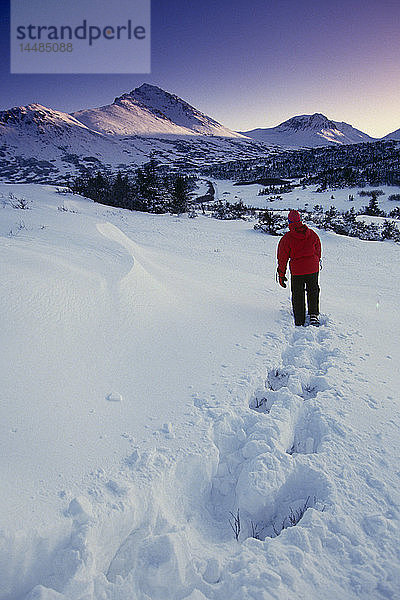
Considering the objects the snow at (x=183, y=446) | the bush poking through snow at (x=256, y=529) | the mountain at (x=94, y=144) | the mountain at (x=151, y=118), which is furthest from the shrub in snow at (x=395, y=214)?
the mountain at (x=151, y=118)

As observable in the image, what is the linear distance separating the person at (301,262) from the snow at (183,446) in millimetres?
274

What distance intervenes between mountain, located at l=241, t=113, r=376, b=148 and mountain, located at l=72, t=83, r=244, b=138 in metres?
15.9

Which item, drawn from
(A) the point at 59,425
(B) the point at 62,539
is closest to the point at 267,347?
(A) the point at 59,425

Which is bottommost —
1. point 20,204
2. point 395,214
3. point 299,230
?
point 299,230

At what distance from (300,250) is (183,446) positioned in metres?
3.29

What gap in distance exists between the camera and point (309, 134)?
129750mm

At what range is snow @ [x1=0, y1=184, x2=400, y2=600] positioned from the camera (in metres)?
1.48

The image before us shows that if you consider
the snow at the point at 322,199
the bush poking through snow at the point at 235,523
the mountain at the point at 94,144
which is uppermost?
the mountain at the point at 94,144

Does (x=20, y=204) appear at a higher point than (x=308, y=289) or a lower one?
higher

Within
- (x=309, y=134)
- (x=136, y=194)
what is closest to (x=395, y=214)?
(x=136, y=194)

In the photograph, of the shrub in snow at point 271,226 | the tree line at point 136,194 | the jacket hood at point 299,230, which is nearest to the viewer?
the jacket hood at point 299,230

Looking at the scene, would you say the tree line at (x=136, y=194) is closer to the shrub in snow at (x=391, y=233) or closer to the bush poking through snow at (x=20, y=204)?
the bush poking through snow at (x=20, y=204)

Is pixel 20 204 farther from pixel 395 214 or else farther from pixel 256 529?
pixel 395 214

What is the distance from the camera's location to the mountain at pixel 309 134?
118000mm
